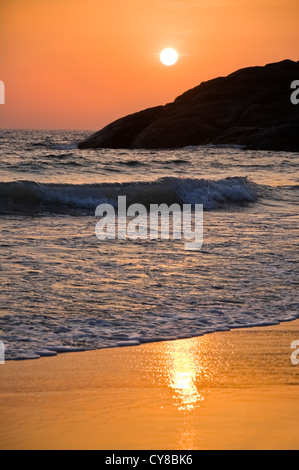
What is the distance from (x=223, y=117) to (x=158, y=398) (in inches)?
2902

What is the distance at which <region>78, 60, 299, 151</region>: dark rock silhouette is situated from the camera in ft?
220

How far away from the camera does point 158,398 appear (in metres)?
4.13

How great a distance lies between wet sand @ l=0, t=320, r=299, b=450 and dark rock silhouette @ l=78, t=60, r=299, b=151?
5609cm

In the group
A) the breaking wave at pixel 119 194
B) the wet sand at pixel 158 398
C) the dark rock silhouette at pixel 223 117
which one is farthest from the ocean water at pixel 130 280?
the dark rock silhouette at pixel 223 117

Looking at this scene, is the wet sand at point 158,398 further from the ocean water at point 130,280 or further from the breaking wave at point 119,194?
the breaking wave at point 119,194

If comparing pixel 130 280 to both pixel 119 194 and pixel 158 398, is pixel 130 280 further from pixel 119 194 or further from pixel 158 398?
pixel 119 194

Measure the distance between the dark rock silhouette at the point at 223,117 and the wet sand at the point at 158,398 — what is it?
56.1 m

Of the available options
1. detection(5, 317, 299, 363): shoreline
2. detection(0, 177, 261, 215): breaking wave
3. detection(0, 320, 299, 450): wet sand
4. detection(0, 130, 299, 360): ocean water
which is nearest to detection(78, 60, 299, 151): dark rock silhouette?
detection(0, 177, 261, 215): breaking wave

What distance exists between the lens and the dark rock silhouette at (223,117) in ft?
220

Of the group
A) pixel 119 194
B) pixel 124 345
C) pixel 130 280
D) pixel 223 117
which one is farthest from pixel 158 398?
pixel 223 117

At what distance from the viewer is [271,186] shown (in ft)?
79.7

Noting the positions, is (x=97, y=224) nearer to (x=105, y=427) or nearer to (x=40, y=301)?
(x=40, y=301)
